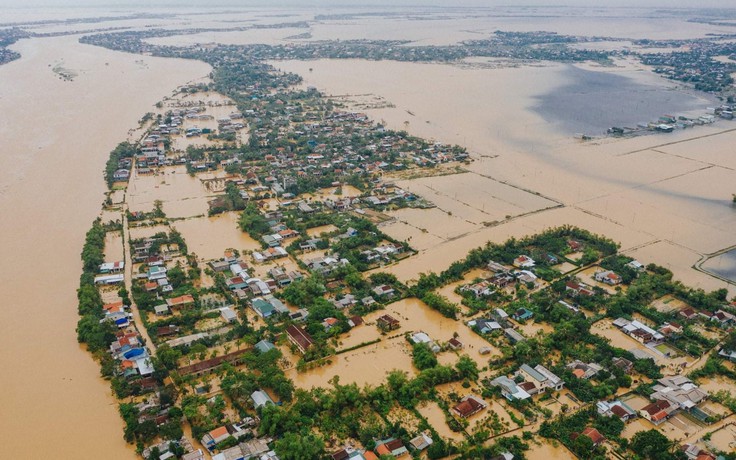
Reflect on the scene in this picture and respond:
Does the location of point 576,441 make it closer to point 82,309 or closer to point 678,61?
point 82,309

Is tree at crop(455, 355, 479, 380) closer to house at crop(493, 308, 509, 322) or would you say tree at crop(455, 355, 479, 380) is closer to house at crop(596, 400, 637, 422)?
house at crop(493, 308, 509, 322)

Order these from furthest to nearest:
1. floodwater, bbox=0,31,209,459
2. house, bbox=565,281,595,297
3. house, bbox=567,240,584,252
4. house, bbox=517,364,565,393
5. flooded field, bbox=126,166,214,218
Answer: flooded field, bbox=126,166,214,218, house, bbox=567,240,584,252, house, bbox=565,281,595,297, house, bbox=517,364,565,393, floodwater, bbox=0,31,209,459

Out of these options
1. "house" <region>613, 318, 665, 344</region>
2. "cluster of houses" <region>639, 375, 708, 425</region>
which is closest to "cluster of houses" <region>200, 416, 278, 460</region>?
"cluster of houses" <region>639, 375, 708, 425</region>

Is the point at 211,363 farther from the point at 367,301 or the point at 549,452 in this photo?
the point at 549,452

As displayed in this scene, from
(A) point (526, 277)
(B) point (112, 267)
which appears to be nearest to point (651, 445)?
(A) point (526, 277)

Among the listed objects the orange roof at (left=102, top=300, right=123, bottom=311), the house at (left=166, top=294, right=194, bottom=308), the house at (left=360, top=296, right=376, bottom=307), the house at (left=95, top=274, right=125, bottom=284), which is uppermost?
the house at (left=95, top=274, right=125, bottom=284)

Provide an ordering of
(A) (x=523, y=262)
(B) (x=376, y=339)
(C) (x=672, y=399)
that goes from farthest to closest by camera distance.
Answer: (A) (x=523, y=262) → (B) (x=376, y=339) → (C) (x=672, y=399)

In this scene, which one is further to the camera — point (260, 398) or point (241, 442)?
point (260, 398)

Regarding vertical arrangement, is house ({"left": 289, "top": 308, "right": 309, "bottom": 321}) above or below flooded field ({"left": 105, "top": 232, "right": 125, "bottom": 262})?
below
